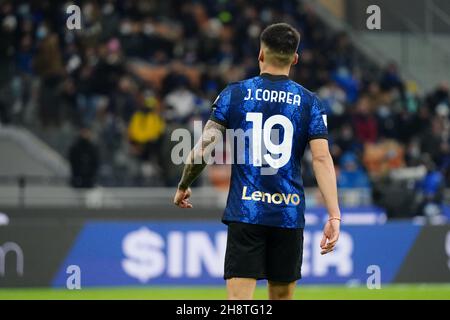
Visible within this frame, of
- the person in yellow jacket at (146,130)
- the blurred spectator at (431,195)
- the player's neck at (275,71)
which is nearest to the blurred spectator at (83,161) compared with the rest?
the person in yellow jacket at (146,130)

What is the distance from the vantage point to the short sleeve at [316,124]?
7285 mm

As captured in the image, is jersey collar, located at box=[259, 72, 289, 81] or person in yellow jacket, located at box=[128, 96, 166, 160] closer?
jersey collar, located at box=[259, 72, 289, 81]

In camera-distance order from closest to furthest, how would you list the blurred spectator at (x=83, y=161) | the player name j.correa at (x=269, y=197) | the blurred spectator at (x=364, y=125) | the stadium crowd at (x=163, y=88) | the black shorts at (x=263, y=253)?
the black shorts at (x=263, y=253), the player name j.correa at (x=269, y=197), the blurred spectator at (x=83, y=161), the stadium crowd at (x=163, y=88), the blurred spectator at (x=364, y=125)

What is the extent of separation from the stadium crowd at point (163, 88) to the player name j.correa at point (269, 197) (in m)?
11.3

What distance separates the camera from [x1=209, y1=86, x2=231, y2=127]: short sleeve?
7.29m

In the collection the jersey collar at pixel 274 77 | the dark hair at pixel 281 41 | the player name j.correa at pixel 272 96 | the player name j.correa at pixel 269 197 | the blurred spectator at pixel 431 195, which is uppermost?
the dark hair at pixel 281 41

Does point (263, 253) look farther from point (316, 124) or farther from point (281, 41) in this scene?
point (281, 41)

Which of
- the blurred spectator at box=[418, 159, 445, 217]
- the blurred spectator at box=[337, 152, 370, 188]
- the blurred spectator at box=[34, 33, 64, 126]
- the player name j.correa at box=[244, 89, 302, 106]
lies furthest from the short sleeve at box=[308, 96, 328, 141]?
the blurred spectator at box=[34, 33, 64, 126]

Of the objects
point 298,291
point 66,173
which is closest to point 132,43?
point 66,173

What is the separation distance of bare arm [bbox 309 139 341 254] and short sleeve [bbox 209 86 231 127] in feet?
1.91

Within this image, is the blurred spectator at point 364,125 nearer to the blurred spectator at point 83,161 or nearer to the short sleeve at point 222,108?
the blurred spectator at point 83,161

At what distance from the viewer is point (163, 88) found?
21.4 meters

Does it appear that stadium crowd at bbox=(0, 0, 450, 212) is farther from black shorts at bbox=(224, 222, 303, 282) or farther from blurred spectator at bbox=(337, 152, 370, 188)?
black shorts at bbox=(224, 222, 303, 282)
